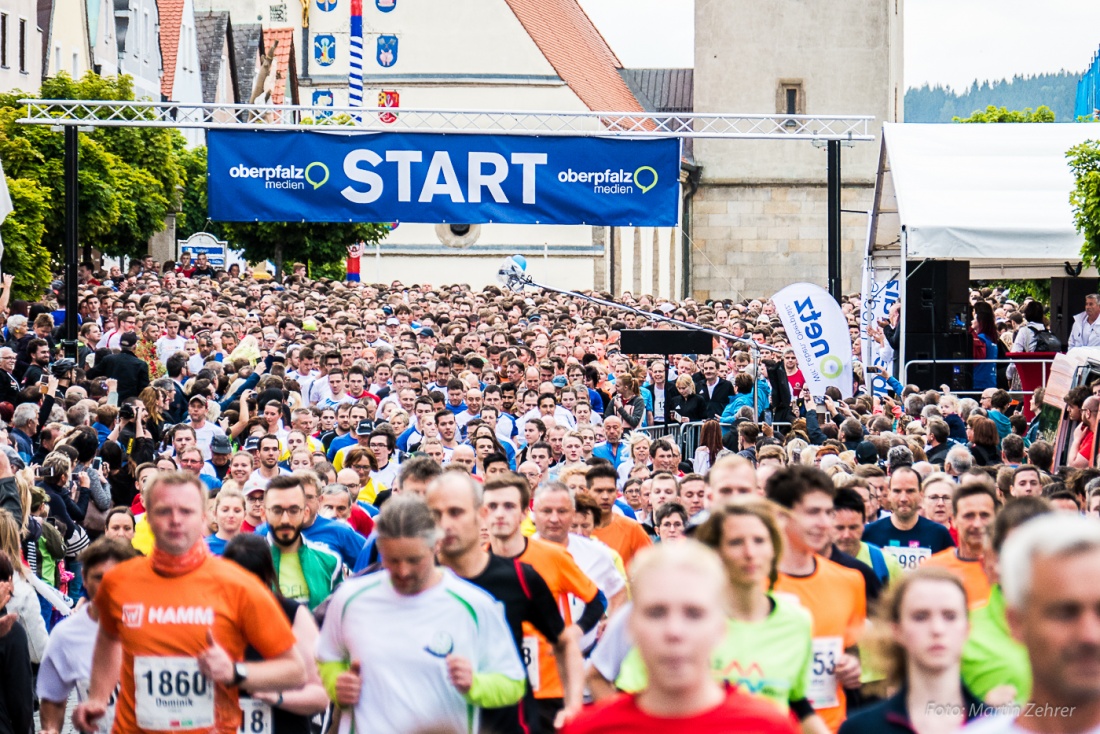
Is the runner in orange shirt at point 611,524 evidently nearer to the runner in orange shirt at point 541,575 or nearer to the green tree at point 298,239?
the runner in orange shirt at point 541,575

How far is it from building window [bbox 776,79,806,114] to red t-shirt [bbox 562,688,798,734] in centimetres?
6005

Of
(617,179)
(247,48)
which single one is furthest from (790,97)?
(617,179)

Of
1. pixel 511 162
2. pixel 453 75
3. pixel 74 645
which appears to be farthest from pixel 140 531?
pixel 453 75

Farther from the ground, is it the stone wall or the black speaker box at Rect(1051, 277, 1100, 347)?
the stone wall

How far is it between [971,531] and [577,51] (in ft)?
206

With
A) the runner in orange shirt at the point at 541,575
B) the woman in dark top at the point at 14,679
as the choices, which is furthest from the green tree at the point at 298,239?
the runner in orange shirt at the point at 541,575

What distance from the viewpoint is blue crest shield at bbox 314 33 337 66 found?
6347 centimetres

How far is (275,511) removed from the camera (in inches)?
327

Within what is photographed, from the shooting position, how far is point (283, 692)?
595 centimetres

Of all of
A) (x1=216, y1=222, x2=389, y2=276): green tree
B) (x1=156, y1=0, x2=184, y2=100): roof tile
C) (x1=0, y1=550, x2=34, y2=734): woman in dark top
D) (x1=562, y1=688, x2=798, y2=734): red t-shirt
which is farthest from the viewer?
(x1=156, y1=0, x2=184, y2=100): roof tile

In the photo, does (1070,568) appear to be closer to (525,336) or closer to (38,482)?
(38,482)

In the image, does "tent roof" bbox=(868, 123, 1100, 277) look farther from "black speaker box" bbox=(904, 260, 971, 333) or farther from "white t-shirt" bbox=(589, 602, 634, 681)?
"white t-shirt" bbox=(589, 602, 634, 681)

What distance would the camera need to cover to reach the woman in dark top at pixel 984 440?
1367cm

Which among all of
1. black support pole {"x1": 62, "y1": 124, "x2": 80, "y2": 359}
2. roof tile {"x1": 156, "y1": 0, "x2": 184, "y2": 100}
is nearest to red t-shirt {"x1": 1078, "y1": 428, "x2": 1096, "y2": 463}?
black support pole {"x1": 62, "y1": 124, "x2": 80, "y2": 359}
